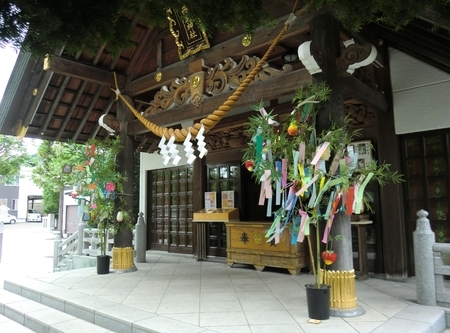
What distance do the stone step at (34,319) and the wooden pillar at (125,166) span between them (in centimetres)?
165

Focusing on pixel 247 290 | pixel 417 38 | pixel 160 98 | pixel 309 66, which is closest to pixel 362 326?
pixel 247 290

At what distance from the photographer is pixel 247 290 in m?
4.62

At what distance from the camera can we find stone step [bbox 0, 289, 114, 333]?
381 cm

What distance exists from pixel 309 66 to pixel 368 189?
2.77 metres

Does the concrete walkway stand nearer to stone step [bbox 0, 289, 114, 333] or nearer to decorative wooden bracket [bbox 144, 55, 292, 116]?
stone step [bbox 0, 289, 114, 333]

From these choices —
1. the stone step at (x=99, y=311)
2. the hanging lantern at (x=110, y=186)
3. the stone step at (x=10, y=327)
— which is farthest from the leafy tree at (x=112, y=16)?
the stone step at (x=10, y=327)

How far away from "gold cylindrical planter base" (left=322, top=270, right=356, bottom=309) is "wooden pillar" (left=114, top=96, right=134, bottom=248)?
3.85m

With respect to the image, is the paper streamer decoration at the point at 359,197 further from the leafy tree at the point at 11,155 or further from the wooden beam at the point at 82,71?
the leafy tree at the point at 11,155

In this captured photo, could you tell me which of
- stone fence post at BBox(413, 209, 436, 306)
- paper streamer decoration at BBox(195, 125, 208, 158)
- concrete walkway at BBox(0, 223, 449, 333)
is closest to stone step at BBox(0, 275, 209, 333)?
concrete walkway at BBox(0, 223, 449, 333)

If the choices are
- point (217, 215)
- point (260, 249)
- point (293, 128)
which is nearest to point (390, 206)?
point (260, 249)

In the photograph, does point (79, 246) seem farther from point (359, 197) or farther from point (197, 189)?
point (359, 197)

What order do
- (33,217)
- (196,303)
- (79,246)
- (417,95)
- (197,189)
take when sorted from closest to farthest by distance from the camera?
1. (196,303)
2. (417,95)
3. (197,189)
4. (79,246)
5. (33,217)

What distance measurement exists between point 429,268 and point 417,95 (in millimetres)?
2650

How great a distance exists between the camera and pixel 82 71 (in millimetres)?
5977
